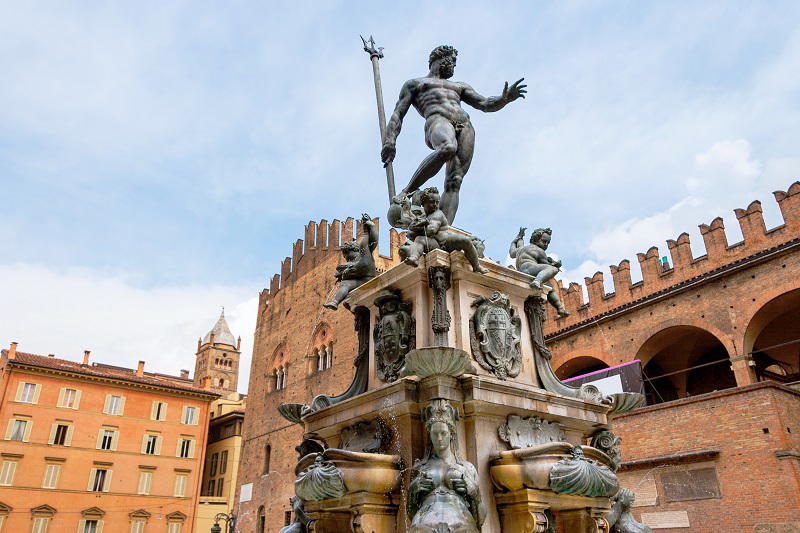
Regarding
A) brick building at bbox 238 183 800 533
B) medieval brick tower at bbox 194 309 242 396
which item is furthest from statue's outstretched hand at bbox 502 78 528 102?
medieval brick tower at bbox 194 309 242 396

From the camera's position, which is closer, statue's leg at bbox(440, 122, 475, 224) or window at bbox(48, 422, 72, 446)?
statue's leg at bbox(440, 122, 475, 224)

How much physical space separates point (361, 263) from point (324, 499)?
2219 millimetres

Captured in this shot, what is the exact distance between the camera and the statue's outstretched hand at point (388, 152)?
5961 millimetres

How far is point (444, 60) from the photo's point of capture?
6.23 metres

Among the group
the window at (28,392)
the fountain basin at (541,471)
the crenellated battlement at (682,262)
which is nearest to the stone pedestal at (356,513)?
the fountain basin at (541,471)

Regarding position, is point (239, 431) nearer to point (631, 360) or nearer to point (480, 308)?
point (631, 360)

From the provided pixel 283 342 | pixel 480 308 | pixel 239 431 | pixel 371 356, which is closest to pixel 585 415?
pixel 480 308

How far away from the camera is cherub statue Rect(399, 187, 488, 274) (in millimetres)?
4668

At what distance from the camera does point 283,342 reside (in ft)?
124

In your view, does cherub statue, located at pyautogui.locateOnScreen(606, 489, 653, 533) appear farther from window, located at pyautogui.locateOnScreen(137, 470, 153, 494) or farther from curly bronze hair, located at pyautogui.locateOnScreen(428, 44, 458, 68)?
window, located at pyautogui.locateOnScreen(137, 470, 153, 494)

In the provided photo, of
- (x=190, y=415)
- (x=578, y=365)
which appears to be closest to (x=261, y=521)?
(x=190, y=415)

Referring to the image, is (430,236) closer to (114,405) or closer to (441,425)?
(441,425)

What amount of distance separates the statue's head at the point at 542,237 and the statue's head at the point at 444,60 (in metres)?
1.92

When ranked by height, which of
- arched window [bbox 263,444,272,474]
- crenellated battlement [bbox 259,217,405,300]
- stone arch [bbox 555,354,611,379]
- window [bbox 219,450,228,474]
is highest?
crenellated battlement [bbox 259,217,405,300]
